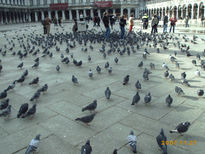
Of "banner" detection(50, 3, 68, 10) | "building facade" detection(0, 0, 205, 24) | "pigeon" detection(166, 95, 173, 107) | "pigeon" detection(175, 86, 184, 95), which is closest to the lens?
"pigeon" detection(166, 95, 173, 107)

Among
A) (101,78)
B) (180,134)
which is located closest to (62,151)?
(180,134)

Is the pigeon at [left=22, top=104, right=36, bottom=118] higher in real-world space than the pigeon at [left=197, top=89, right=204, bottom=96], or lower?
lower

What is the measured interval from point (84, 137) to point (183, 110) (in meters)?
2.62

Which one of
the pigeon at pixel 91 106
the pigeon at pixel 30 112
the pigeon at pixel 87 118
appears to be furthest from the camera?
the pigeon at pixel 91 106

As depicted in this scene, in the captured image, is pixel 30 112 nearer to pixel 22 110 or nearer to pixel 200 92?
pixel 22 110

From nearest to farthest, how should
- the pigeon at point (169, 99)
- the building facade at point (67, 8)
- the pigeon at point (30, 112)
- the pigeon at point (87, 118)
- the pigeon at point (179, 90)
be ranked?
the pigeon at point (87, 118), the pigeon at point (30, 112), the pigeon at point (169, 99), the pigeon at point (179, 90), the building facade at point (67, 8)

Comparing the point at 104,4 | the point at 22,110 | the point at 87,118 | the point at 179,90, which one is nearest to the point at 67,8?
the point at 104,4

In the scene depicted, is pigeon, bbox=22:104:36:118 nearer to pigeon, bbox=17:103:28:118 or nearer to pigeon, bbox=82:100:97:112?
pigeon, bbox=17:103:28:118

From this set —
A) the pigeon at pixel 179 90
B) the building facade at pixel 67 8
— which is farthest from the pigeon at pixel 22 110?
the building facade at pixel 67 8

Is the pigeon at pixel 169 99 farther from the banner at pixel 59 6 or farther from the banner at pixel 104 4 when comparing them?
the banner at pixel 59 6

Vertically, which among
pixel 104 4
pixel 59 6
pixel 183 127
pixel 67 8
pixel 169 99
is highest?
pixel 59 6

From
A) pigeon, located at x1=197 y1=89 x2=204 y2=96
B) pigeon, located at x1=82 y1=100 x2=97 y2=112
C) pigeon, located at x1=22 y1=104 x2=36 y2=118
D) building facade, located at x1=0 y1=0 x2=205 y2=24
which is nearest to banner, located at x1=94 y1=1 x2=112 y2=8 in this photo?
building facade, located at x1=0 y1=0 x2=205 y2=24

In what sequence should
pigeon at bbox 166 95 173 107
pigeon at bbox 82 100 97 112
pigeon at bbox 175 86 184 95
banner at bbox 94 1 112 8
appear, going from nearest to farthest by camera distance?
pigeon at bbox 82 100 97 112 < pigeon at bbox 166 95 173 107 < pigeon at bbox 175 86 184 95 < banner at bbox 94 1 112 8

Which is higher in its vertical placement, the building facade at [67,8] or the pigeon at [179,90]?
the building facade at [67,8]
